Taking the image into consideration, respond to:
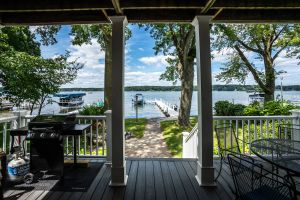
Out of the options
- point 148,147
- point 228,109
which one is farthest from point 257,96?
point 148,147

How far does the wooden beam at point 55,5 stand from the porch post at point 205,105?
4.90 feet

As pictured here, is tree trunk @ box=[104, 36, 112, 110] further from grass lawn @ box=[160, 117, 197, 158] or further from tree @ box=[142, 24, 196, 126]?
tree @ box=[142, 24, 196, 126]

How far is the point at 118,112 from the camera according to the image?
3703 mm

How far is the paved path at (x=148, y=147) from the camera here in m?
8.75

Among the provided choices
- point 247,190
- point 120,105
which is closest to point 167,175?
point 120,105

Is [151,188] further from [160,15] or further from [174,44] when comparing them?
[174,44]

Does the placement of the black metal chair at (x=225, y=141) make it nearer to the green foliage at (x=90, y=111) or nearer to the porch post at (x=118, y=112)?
A: the porch post at (x=118, y=112)

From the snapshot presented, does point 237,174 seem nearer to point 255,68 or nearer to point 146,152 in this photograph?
point 146,152

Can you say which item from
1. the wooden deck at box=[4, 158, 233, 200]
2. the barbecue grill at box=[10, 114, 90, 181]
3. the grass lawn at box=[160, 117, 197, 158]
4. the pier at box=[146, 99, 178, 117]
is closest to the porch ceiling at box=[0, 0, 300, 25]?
the barbecue grill at box=[10, 114, 90, 181]

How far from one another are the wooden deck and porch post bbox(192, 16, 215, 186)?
0.78ft

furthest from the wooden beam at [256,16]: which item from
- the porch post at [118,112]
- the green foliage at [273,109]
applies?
the green foliage at [273,109]

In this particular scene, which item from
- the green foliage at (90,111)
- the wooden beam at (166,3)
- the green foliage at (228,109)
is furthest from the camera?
the green foliage at (228,109)

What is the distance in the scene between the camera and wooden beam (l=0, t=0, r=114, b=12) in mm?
3438

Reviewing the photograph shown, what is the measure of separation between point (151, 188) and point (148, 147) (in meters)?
6.15
